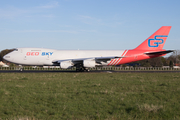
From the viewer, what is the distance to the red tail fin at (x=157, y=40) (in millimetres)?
32781

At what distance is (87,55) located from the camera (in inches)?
1298

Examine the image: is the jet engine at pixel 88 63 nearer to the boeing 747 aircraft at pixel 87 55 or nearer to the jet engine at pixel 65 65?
the boeing 747 aircraft at pixel 87 55

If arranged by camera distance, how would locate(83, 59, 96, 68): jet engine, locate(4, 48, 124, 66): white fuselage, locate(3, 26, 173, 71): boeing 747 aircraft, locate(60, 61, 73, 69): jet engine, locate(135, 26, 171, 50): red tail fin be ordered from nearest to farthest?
locate(60, 61, 73, 69): jet engine
locate(83, 59, 96, 68): jet engine
locate(3, 26, 173, 71): boeing 747 aircraft
locate(4, 48, 124, 66): white fuselage
locate(135, 26, 171, 50): red tail fin

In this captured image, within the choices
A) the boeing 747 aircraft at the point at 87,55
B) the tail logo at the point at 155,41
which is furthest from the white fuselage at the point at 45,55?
the tail logo at the point at 155,41

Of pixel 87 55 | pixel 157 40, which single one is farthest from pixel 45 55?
pixel 157 40

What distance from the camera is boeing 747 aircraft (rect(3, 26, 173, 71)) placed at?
31516mm

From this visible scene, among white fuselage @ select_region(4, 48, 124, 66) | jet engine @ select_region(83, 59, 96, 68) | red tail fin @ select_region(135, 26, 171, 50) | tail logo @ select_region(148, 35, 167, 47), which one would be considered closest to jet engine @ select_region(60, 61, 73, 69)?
jet engine @ select_region(83, 59, 96, 68)

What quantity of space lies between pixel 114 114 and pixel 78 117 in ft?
3.96

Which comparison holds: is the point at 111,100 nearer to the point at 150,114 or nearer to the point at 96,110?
the point at 96,110

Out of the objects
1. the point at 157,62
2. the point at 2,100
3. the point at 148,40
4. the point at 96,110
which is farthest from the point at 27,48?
the point at 157,62

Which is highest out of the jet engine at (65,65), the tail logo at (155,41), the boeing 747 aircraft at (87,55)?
the tail logo at (155,41)

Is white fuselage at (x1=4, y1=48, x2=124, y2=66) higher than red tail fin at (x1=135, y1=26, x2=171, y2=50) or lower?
lower

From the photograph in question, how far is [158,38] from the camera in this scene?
3306cm

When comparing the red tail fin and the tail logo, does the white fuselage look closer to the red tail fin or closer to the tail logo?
the red tail fin
